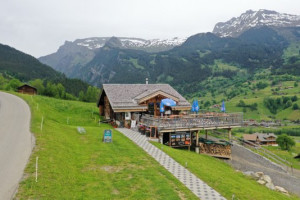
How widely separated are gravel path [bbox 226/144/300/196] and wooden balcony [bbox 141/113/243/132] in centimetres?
502

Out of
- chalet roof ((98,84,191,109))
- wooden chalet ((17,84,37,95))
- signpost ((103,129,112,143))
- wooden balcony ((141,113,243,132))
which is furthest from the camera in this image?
wooden chalet ((17,84,37,95))

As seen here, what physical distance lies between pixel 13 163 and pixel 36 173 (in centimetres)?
337

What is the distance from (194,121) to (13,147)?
21217 mm

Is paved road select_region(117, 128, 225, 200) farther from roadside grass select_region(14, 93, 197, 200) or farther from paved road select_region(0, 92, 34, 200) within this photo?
paved road select_region(0, 92, 34, 200)

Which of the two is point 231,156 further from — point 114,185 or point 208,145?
point 114,185

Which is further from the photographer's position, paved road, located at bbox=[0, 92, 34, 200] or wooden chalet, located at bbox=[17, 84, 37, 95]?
wooden chalet, located at bbox=[17, 84, 37, 95]

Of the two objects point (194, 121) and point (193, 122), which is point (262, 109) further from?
point (193, 122)

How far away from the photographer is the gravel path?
92.7ft

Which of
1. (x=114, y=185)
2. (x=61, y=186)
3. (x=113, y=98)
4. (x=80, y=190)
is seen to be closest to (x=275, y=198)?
(x=114, y=185)

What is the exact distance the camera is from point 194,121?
31609 millimetres

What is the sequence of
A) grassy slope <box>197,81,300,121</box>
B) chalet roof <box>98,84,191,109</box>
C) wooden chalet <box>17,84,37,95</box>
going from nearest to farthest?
chalet roof <box>98,84,191,109</box>, wooden chalet <box>17,84,37,95</box>, grassy slope <box>197,81,300,121</box>

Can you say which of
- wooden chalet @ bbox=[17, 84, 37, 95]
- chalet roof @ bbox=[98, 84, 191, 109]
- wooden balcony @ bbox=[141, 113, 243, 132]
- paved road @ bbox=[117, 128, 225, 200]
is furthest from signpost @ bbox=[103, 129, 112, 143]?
wooden chalet @ bbox=[17, 84, 37, 95]

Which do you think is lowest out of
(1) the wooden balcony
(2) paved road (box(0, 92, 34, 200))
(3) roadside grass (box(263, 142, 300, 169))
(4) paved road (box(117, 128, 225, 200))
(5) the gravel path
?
Answer: (3) roadside grass (box(263, 142, 300, 169))

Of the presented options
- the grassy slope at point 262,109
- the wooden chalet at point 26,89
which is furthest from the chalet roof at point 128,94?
the grassy slope at point 262,109
